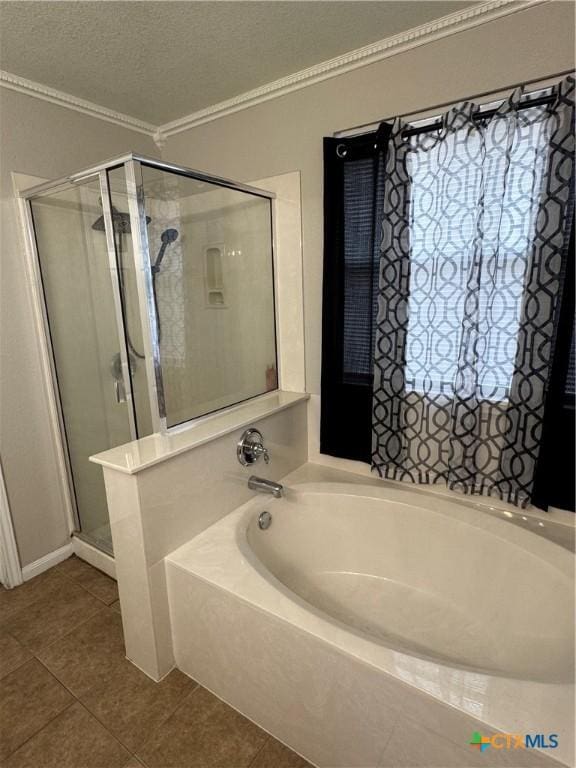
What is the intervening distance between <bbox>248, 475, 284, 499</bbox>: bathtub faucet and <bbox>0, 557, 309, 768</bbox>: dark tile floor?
Result: 2.47 ft

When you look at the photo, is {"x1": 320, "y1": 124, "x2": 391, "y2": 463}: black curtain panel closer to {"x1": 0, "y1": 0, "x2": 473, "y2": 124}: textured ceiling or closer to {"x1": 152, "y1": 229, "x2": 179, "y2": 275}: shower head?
{"x1": 0, "y1": 0, "x2": 473, "y2": 124}: textured ceiling

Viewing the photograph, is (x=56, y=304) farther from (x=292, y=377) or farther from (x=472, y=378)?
(x=472, y=378)

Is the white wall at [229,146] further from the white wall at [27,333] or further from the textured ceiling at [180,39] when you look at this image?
the textured ceiling at [180,39]

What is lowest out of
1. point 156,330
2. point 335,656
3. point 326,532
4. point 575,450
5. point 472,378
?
point 326,532

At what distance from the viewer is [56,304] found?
2.11 meters

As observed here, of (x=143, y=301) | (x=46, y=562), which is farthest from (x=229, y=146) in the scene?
(x=46, y=562)

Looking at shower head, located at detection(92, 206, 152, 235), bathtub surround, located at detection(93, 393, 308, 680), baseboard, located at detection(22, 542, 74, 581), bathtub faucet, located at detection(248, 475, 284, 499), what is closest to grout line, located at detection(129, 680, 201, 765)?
bathtub surround, located at detection(93, 393, 308, 680)

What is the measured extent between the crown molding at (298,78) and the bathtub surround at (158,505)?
5.24 feet

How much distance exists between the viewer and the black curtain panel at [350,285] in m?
1.85

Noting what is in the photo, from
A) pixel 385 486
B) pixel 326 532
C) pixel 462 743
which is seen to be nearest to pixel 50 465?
pixel 326 532

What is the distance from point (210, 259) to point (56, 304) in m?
0.81

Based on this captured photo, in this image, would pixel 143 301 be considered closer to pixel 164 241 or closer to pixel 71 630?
pixel 164 241

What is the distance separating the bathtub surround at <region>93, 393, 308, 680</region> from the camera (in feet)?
4.79

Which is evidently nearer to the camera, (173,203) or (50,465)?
(173,203)
